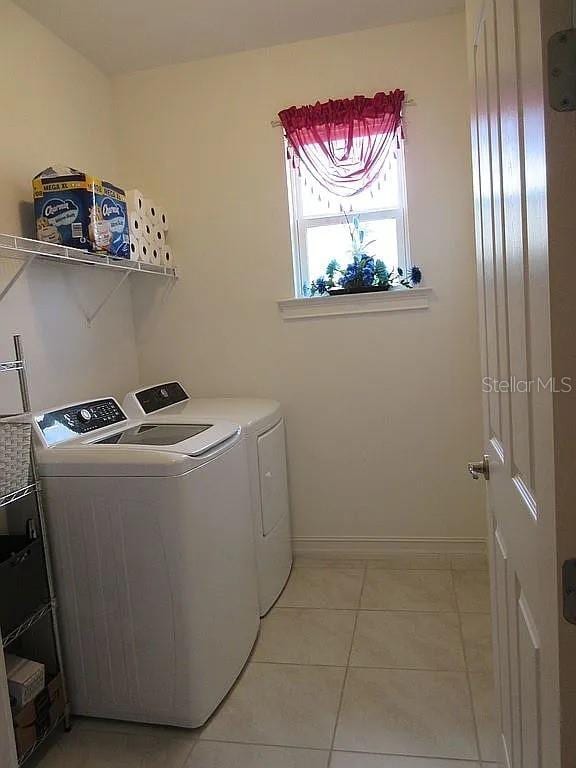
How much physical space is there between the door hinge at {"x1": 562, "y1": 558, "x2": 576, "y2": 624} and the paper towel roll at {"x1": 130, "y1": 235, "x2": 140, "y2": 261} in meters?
2.32

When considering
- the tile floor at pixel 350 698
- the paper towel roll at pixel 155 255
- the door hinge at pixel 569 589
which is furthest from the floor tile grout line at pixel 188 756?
the paper towel roll at pixel 155 255

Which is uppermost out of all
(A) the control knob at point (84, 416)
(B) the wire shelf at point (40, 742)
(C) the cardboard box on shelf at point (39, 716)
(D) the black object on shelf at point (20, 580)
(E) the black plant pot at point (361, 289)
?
(E) the black plant pot at point (361, 289)

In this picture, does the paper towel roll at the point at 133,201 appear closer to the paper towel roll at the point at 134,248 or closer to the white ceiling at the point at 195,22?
the paper towel roll at the point at 134,248

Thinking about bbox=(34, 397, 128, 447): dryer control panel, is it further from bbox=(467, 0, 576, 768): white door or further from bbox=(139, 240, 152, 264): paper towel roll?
bbox=(467, 0, 576, 768): white door

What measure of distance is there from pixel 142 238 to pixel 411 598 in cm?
207

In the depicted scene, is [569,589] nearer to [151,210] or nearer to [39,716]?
[39,716]

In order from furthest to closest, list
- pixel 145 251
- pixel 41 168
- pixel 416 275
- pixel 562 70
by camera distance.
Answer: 1. pixel 416 275
2. pixel 145 251
3. pixel 41 168
4. pixel 562 70

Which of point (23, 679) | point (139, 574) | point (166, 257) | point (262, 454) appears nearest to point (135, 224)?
point (166, 257)

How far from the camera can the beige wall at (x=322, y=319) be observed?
9.28ft

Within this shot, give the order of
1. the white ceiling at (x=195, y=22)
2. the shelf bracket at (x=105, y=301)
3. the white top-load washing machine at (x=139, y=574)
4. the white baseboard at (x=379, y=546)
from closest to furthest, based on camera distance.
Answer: the white top-load washing machine at (x=139, y=574), the white ceiling at (x=195, y=22), the shelf bracket at (x=105, y=301), the white baseboard at (x=379, y=546)

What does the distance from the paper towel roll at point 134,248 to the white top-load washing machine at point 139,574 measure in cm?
94

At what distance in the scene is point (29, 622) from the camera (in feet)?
5.95

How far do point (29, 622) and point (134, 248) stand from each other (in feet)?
5.22

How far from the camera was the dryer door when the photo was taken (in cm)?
264
